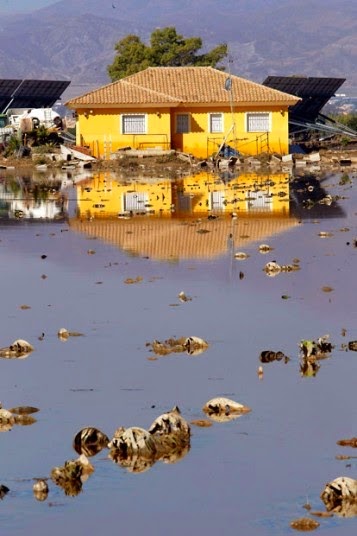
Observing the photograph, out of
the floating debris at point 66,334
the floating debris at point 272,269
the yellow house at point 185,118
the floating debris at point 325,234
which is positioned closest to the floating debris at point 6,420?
the floating debris at point 66,334

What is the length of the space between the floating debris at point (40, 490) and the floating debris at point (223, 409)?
2.42 metres

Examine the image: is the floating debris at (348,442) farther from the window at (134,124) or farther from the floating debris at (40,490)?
the window at (134,124)

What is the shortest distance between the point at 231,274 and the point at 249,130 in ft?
131

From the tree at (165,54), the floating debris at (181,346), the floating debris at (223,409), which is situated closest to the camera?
the floating debris at (223,409)

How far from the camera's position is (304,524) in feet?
33.0

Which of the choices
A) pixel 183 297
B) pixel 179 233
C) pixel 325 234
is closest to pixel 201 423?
pixel 183 297

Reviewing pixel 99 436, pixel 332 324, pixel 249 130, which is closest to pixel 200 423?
pixel 99 436

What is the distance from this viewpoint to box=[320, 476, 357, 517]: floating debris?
34.0ft

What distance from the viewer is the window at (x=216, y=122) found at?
61.2m

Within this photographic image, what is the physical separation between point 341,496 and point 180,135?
51207 millimetres

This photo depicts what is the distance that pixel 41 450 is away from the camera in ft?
39.2

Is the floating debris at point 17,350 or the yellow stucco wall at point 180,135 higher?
the yellow stucco wall at point 180,135

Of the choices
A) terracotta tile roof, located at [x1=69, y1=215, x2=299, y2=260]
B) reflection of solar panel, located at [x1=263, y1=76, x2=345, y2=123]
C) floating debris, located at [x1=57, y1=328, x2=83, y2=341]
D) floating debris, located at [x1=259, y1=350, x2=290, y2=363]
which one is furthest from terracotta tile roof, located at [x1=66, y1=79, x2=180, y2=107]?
floating debris, located at [x1=259, y1=350, x2=290, y2=363]

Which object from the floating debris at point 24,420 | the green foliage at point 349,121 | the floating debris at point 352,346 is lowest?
the floating debris at point 24,420
